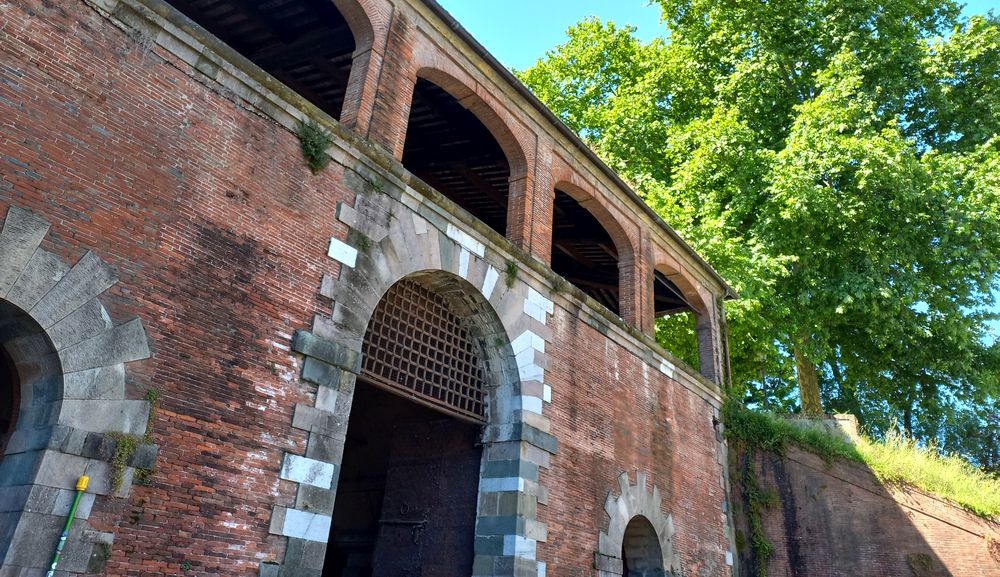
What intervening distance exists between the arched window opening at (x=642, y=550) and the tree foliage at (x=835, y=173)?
22.1 ft

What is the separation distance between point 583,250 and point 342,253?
8.44 m

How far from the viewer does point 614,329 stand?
37.4 ft

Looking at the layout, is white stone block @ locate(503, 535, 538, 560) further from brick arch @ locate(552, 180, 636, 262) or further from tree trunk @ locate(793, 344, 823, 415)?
tree trunk @ locate(793, 344, 823, 415)

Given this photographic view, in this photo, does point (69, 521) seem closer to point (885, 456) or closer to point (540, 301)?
point (540, 301)

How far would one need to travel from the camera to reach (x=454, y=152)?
12.0m

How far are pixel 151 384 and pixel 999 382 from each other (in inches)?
742

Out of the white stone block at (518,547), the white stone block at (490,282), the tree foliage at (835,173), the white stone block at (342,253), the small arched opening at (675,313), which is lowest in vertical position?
the white stone block at (518,547)

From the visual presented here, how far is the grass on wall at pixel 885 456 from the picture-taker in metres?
13.1

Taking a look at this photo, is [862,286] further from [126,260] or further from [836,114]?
[126,260]

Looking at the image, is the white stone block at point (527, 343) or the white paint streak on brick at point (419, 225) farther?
the white stone block at point (527, 343)

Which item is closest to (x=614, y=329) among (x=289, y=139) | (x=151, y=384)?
(x=289, y=139)

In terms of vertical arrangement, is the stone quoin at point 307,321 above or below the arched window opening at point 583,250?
below

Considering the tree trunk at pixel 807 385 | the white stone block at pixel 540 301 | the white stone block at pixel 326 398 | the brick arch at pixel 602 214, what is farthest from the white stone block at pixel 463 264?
the tree trunk at pixel 807 385

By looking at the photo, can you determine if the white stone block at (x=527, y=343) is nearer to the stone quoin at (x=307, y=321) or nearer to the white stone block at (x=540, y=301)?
the stone quoin at (x=307, y=321)
